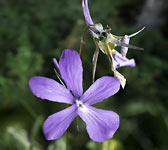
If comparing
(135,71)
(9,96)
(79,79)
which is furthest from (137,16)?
(79,79)

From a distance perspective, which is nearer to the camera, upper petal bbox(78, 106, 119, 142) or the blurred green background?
upper petal bbox(78, 106, 119, 142)

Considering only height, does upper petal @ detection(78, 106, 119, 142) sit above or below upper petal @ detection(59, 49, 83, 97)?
below

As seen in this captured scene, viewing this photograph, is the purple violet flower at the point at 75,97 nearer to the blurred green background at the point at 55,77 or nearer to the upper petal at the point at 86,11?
the upper petal at the point at 86,11

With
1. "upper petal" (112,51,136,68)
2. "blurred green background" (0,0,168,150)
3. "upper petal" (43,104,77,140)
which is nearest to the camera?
"upper petal" (43,104,77,140)

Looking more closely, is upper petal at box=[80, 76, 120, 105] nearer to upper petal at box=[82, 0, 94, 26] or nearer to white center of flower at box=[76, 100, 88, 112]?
white center of flower at box=[76, 100, 88, 112]

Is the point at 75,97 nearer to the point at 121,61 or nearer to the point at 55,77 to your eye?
the point at 121,61

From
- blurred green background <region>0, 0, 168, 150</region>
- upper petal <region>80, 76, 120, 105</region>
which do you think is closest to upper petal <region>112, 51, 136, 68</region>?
upper petal <region>80, 76, 120, 105</region>

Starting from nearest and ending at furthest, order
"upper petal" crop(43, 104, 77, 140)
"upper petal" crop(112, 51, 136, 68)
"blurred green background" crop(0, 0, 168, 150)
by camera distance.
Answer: "upper petal" crop(43, 104, 77, 140)
"upper petal" crop(112, 51, 136, 68)
"blurred green background" crop(0, 0, 168, 150)

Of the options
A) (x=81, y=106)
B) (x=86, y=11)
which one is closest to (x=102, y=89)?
(x=81, y=106)
